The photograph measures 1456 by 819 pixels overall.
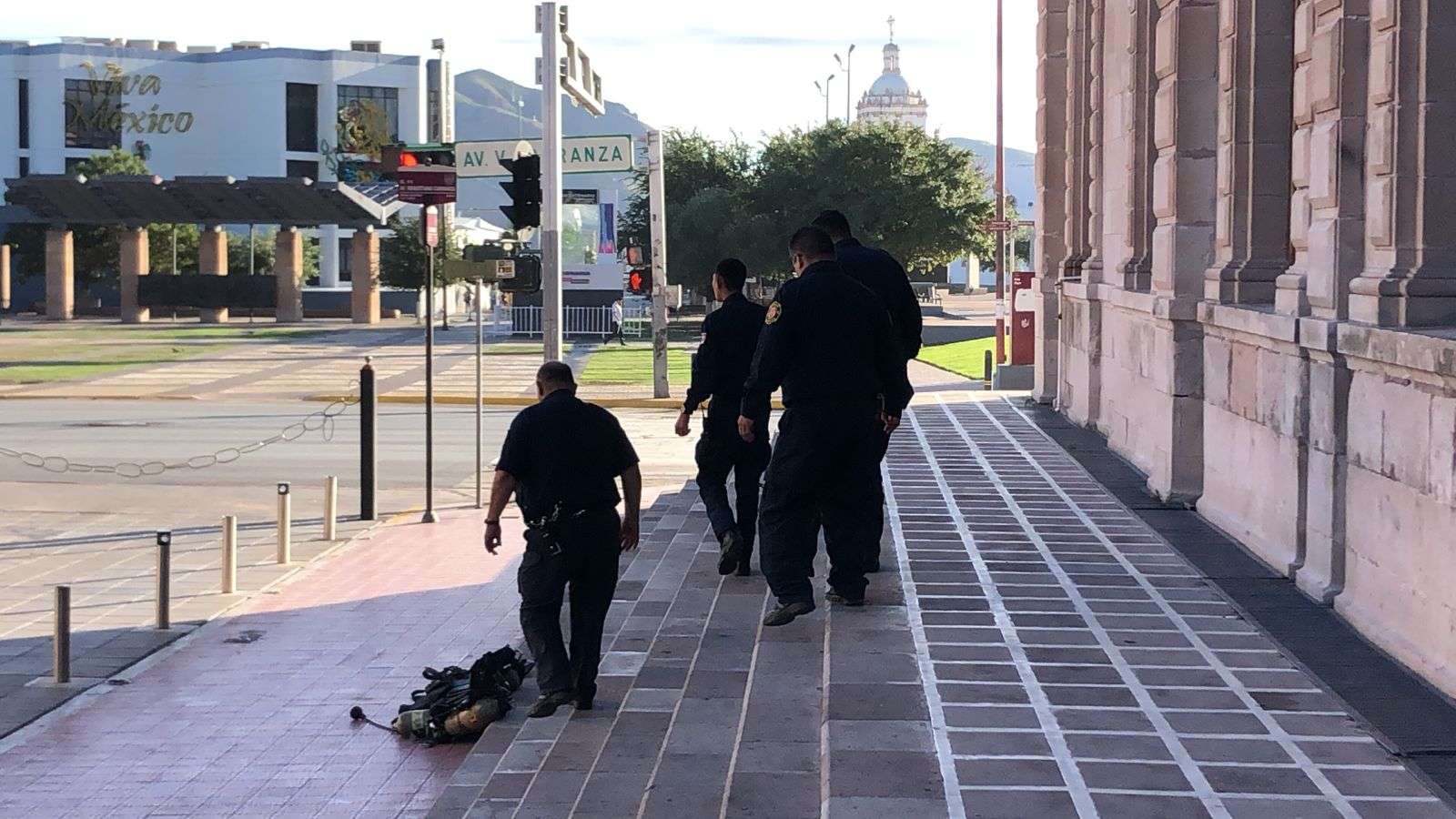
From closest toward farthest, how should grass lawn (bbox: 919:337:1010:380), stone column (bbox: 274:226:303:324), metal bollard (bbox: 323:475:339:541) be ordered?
metal bollard (bbox: 323:475:339:541) < grass lawn (bbox: 919:337:1010:380) < stone column (bbox: 274:226:303:324)

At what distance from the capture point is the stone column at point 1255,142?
10.9 metres

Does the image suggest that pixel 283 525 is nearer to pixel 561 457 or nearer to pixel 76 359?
pixel 561 457

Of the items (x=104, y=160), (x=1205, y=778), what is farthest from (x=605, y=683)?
(x=104, y=160)

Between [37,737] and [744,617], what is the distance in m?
3.48

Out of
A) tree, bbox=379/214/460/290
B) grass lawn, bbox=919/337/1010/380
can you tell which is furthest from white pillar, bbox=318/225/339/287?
grass lawn, bbox=919/337/1010/380

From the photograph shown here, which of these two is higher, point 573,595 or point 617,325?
point 617,325

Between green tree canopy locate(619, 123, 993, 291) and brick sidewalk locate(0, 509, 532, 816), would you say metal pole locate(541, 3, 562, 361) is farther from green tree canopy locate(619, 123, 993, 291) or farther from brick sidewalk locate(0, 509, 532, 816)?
green tree canopy locate(619, 123, 993, 291)

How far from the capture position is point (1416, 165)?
7703 millimetres

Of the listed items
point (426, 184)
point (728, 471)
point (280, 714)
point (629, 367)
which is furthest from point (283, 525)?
point (629, 367)

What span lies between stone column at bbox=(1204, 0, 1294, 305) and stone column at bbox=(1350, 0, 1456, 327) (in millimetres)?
3017

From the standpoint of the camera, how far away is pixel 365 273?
217 ft

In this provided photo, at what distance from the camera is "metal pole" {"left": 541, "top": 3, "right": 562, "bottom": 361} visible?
15913 mm

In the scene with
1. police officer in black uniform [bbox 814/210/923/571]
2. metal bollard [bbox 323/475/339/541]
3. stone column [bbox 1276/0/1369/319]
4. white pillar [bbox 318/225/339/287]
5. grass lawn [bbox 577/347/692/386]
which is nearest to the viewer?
stone column [bbox 1276/0/1369/319]

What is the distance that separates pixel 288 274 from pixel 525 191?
2012 inches
